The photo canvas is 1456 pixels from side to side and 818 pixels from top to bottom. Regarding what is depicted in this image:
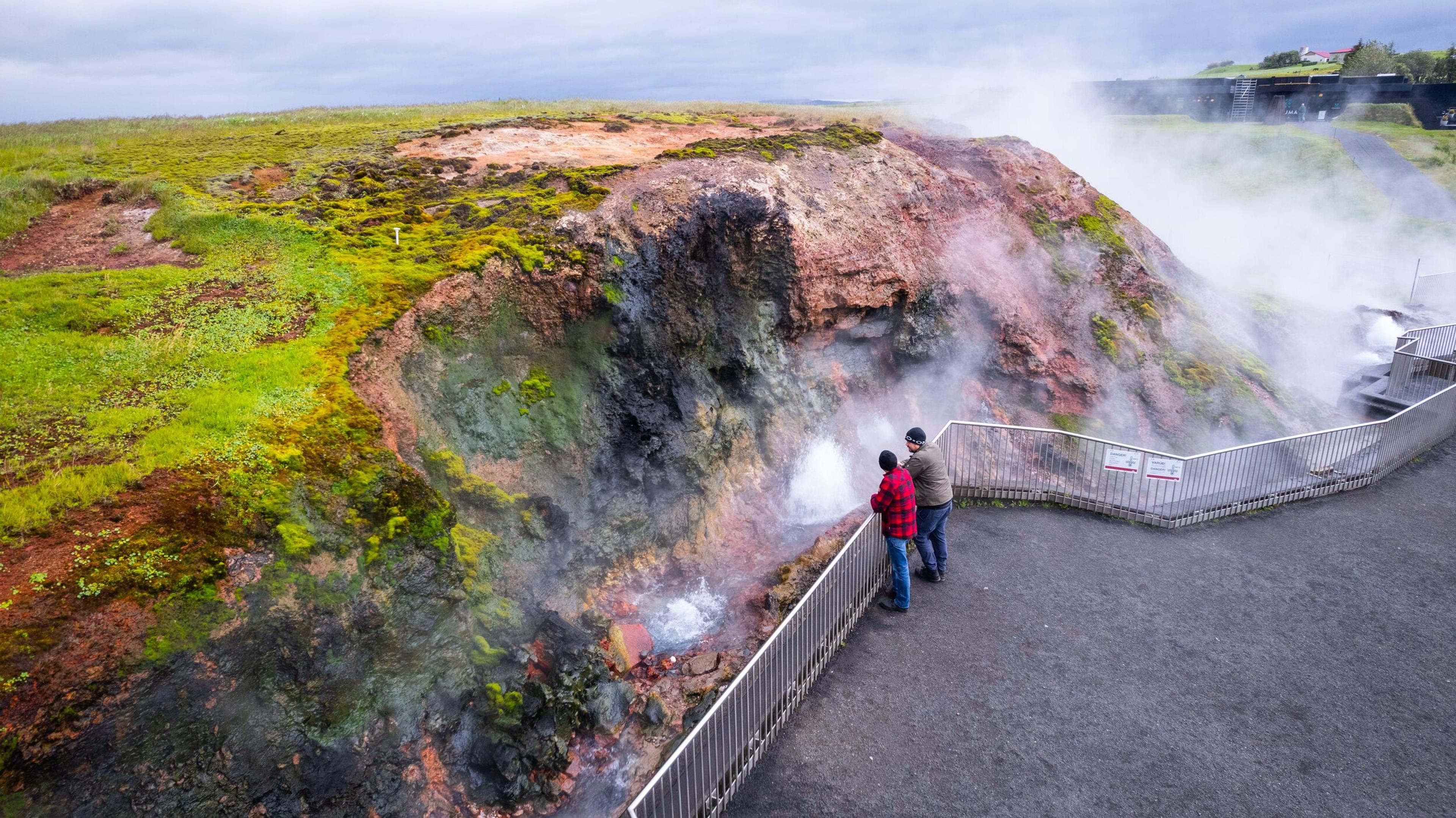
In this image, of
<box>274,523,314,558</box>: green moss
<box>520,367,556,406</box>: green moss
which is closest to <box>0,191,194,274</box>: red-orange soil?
<box>520,367,556,406</box>: green moss

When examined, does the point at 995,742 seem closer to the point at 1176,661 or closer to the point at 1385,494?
the point at 1176,661

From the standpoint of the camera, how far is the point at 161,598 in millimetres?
6676

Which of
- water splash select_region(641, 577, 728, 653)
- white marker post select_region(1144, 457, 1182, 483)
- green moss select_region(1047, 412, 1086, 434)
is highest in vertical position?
white marker post select_region(1144, 457, 1182, 483)

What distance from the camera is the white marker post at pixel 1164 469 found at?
11820mm

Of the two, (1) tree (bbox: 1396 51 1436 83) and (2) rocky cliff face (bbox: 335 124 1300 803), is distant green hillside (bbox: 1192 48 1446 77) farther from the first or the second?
(2) rocky cliff face (bbox: 335 124 1300 803)

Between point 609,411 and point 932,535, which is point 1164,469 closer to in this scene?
point 932,535

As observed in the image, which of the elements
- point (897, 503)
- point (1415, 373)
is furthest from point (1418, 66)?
point (897, 503)

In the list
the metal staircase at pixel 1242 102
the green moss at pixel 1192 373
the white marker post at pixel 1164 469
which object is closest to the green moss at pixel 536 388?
the white marker post at pixel 1164 469

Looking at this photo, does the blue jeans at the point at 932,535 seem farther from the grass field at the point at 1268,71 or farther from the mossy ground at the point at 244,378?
the grass field at the point at 1268,71

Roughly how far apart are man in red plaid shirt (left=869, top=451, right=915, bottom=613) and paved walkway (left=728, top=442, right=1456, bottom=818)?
2.14 ft

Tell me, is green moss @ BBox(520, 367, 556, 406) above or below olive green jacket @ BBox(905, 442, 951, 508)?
above

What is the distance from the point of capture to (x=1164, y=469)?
1184cm

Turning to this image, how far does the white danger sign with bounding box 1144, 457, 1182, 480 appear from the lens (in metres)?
11.8

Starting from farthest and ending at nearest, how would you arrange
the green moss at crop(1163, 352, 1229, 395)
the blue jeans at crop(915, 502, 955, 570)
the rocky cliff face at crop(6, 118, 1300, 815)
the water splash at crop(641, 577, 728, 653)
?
the green moss at crop(1163, 352, 1229, 395), the water splash at crop(641, 577, 728, 653), the blue jeans at crop(915, 502, 955, 570), the rocky cliff face at crop(6, 118, 1300, 815)
